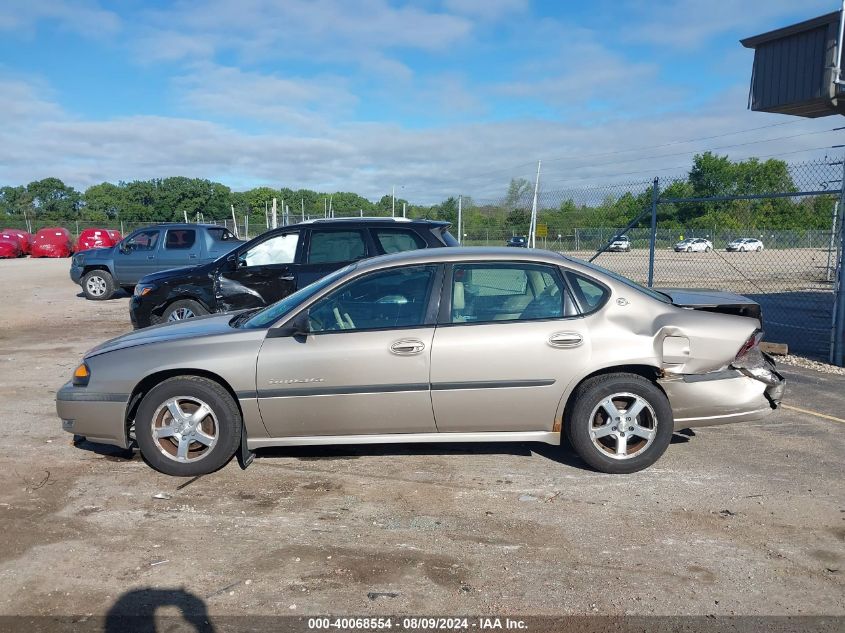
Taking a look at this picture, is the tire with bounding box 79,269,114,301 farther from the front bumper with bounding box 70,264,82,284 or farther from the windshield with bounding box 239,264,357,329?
the windshield with bounding box 239,264,357,329

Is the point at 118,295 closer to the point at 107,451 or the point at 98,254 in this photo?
the point at 98,254

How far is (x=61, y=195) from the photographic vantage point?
3295 inches

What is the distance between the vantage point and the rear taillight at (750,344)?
4.96 m

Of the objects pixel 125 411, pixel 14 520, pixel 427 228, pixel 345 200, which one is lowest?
pixel 14 520

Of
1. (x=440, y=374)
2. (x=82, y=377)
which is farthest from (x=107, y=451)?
(x=440, y=374)

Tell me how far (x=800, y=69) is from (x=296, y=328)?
28.2 feet

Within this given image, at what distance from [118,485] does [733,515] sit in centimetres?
401

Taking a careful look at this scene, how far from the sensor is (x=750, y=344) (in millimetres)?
5004

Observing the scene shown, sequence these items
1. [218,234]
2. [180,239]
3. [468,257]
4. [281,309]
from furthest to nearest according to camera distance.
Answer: [218,234] < [180,239] < [281,309] < [468,257]

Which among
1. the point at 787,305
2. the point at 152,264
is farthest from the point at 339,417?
the point at 787,305

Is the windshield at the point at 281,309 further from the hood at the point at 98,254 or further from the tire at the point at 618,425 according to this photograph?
the hood at the point at 98,254

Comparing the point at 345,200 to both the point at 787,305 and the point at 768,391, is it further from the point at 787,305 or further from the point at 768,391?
the point at 768,391

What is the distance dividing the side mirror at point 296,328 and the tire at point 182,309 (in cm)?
498

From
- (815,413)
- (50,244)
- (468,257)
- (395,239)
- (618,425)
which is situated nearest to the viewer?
(618,425)
